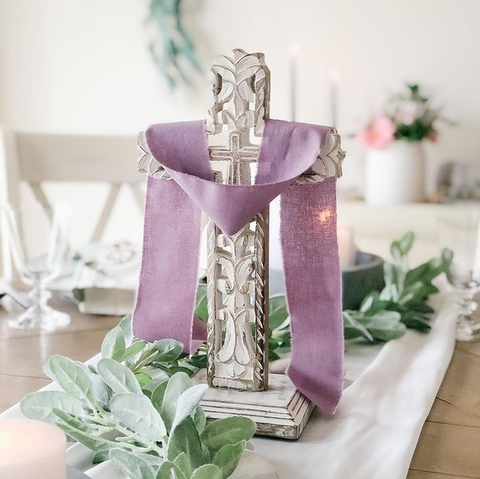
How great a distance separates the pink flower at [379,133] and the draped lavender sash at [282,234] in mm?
2050

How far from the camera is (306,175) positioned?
66 centimetres

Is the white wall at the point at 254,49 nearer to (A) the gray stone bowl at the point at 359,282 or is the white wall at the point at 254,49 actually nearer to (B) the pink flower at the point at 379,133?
(B) the pink flower at the point at 379,133

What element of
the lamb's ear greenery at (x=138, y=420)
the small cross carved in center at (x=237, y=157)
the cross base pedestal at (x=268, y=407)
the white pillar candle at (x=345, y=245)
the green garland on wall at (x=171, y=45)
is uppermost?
the green garland on wall at (x=171, y=45)

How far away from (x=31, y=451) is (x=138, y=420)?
3.6 inches

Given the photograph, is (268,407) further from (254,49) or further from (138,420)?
(254,49)

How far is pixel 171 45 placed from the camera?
3.16 meters

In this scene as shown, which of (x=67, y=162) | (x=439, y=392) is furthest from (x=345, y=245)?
(x=67, y=162)

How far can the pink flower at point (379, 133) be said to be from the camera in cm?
267

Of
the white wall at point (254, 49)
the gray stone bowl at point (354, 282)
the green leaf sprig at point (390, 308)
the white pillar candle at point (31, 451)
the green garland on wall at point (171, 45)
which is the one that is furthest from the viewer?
the green garland on wall at point (171, 45)

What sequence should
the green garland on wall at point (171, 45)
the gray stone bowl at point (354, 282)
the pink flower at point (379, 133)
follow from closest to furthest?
the gray stone bowl at point (354, 282) → the pink flower at point (379, 133) → the green garland on wall at point (171, 45)

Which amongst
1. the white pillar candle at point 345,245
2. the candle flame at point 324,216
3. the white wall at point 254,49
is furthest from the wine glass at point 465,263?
the white wall at point 254,49

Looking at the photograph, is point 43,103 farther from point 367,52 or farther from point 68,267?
point 68,267

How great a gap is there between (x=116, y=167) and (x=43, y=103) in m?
1.62

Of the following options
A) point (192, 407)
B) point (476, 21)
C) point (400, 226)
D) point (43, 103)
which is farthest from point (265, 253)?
point (43, 103)
